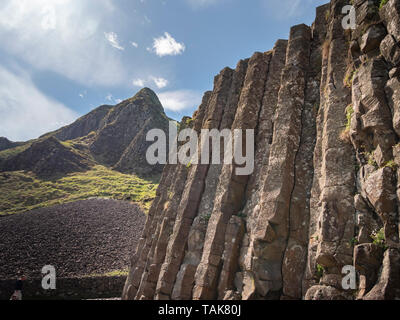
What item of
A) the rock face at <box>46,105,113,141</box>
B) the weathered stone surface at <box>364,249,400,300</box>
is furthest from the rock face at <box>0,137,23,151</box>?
the weathered stone surface at <box>364,249,400,300</box>

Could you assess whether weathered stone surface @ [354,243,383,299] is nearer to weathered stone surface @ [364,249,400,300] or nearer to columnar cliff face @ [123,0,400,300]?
columnar cliff face @ [123,0,400,300]

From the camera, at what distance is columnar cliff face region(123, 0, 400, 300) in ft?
28.2

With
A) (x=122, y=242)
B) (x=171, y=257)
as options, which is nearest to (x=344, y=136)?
(x=171, y=257)

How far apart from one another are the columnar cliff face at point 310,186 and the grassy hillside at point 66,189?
4692cm

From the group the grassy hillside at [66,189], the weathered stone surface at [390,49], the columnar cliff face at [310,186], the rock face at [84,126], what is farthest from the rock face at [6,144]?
the weathered stone surface at [390,49]

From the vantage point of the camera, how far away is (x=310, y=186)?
469 inches

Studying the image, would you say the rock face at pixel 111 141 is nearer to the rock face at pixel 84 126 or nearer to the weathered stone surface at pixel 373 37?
the rock face at pixel 84 126

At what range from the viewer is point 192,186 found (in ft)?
61.8

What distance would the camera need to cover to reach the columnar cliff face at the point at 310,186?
28.2ft

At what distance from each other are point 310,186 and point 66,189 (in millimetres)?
85384

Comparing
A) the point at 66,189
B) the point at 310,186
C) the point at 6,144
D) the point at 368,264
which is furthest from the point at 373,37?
the point at 6,144

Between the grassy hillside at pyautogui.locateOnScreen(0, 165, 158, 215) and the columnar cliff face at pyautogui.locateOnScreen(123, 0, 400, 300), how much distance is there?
46.9m

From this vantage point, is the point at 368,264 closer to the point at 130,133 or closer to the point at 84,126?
the point at 130,133

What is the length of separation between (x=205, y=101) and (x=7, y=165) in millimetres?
110485
